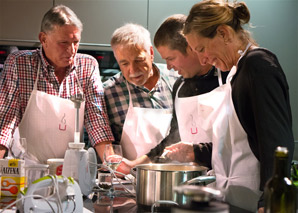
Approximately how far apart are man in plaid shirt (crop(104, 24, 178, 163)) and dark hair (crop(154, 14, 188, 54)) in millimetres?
161

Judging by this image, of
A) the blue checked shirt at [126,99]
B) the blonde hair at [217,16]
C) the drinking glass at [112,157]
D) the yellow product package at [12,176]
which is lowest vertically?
the yellow product package at [12,176]

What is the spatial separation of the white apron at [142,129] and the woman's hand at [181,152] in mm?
608

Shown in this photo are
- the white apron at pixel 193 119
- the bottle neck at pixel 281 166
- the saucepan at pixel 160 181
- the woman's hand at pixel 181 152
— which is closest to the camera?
the bottle neck at pixel 281 166

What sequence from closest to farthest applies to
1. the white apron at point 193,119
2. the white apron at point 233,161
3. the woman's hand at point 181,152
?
the white apron at point 233,161, the woman's hand at point 181,152, the white apron at point 193,119

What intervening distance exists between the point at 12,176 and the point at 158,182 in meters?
0.52

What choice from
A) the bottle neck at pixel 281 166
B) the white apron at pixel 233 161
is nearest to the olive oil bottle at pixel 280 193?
the bottle neck at pixel 281 166

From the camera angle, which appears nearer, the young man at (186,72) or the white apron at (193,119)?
the white apron at (193,119)

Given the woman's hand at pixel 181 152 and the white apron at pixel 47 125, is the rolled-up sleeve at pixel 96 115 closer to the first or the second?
the white apron at pixel 47 125

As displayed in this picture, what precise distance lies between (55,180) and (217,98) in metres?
0.92

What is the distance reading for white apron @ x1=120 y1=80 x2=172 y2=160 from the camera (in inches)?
92.1

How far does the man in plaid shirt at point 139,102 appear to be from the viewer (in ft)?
7.47

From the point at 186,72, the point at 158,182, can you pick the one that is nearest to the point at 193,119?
the point at 186,72

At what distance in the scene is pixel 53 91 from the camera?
2.35 metres

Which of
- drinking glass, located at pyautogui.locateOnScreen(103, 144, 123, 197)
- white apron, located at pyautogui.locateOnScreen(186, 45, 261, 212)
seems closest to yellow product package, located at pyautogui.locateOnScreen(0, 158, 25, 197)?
drinking glass, located at pyautogui.locateOnScreen(103, 144, 123, 197)
